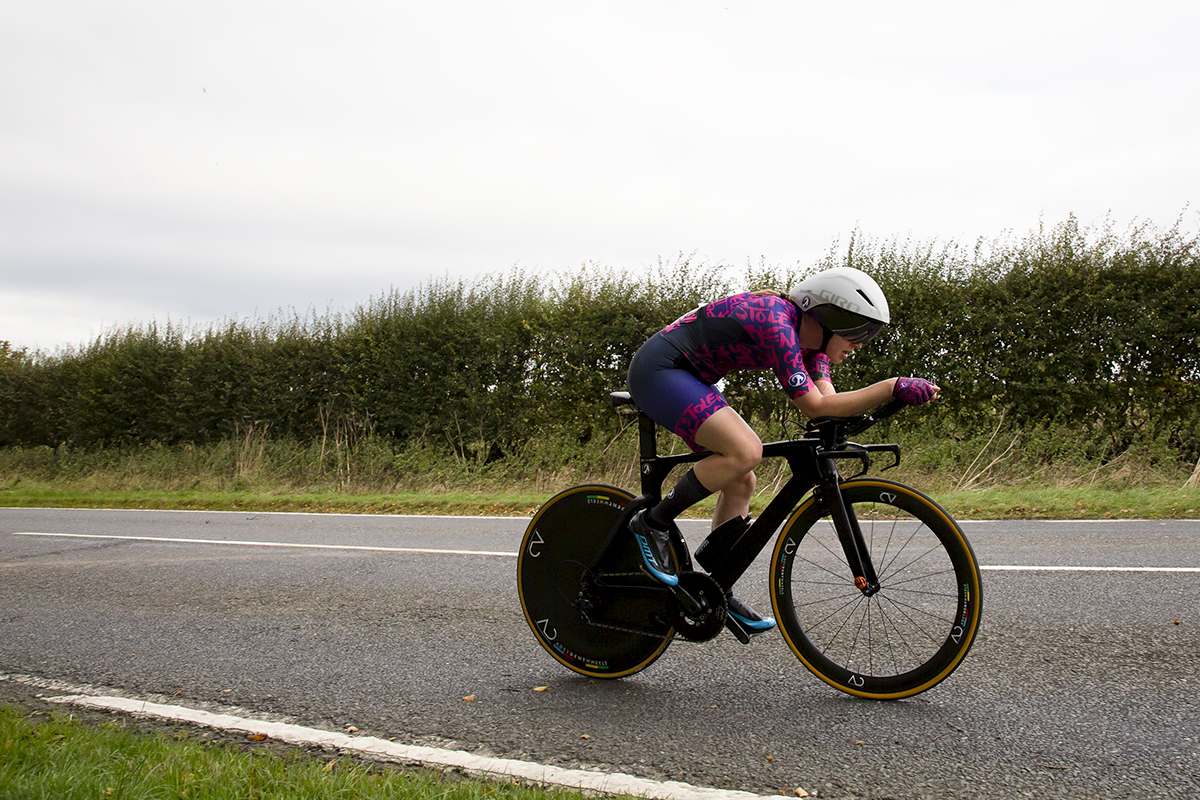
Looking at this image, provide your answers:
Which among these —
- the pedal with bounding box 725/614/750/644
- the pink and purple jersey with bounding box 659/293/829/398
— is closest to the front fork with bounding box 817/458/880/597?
the pink and purple jersey with bounding box 659/293/829/398

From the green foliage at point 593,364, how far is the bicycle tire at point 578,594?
9083mm

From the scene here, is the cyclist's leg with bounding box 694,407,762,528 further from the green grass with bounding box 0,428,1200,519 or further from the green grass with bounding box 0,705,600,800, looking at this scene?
the green grass with bounding box 0,428,1200,519

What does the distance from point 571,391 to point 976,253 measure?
6.82 m

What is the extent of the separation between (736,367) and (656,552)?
3.00 ft

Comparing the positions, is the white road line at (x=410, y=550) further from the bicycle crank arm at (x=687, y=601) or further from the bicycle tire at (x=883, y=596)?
the bicycle crank arm at (x=687, y=601)

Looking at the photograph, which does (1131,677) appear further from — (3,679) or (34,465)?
(34,465)

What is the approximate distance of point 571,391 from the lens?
14383mm

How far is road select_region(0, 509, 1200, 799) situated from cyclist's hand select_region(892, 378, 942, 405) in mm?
1245

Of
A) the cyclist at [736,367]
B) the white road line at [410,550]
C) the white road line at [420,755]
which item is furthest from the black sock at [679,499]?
the white road line at [410,550]

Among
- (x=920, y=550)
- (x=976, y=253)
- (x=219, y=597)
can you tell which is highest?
(x=976, y=253)

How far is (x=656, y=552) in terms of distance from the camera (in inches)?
145

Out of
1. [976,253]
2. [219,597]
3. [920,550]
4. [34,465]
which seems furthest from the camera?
[34,465]

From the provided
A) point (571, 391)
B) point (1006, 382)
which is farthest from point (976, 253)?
point (571, 391)

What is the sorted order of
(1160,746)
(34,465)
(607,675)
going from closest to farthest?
(1160,746), (607,675), (34,465)
